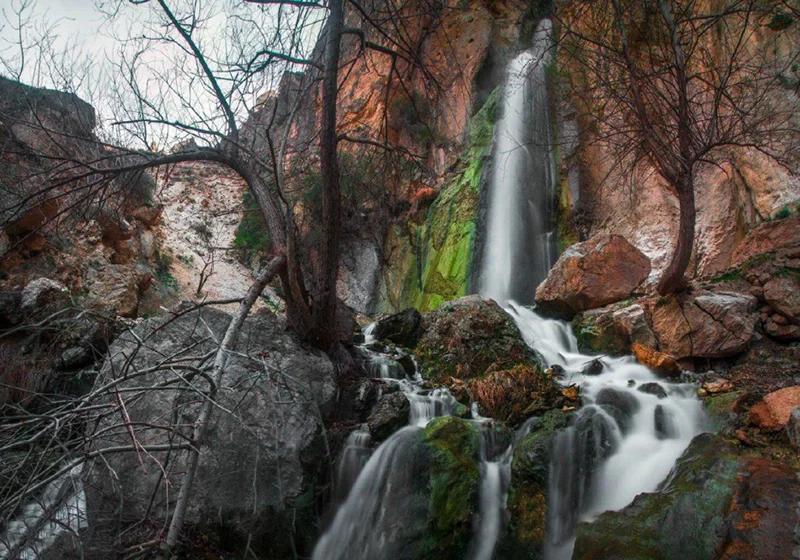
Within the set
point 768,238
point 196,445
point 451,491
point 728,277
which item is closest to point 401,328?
point 451,491

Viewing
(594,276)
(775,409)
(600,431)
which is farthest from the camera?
(594,276)

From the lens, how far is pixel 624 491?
13.6ft

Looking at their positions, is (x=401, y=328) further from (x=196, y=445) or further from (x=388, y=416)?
(x=196, y=445)

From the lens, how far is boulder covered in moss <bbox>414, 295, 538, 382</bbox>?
22.8 feet

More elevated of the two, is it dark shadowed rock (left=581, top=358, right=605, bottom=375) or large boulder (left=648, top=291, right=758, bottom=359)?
large boulder (left=648, top=291, right=758, bottom=359)

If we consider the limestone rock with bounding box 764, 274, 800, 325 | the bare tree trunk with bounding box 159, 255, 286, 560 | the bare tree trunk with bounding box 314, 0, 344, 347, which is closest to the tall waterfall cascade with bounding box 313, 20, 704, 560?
the bare tree trunk with bounding box 314, 0, 344, 347

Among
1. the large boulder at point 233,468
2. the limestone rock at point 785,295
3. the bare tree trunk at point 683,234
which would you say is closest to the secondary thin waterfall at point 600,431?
the bare tree trunk at point 683,234

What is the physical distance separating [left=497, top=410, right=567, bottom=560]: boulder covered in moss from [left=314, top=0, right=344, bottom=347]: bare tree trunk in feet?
8.79

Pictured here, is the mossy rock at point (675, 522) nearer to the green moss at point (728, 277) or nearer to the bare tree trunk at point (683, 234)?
the bare tree trunk at point (683, 234)

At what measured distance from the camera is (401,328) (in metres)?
8.00

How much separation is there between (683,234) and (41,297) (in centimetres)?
897

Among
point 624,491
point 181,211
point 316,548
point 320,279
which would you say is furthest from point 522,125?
point 181,211

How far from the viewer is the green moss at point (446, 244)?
38.2 feet

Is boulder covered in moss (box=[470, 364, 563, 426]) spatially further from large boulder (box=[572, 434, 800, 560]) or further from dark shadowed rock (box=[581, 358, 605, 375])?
large boulder (box=[572, 434, 800, 560])
